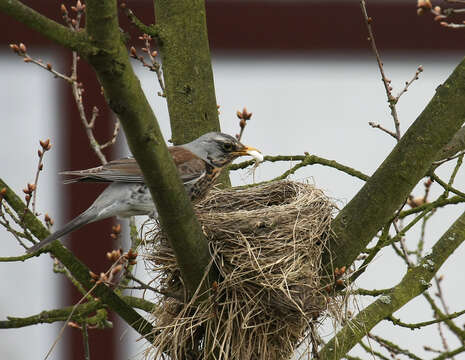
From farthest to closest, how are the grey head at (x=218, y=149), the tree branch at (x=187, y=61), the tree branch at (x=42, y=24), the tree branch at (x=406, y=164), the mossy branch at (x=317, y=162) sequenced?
the tree branch at (x=187, y=61) < the grey head at (x=218, y=149) < the mossy branch at (x=317, y=162) < the tree branch at (x=406, y=164) < the tree branch at (x=42, y=24)

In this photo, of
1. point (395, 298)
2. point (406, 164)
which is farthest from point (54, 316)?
point (406, 164)

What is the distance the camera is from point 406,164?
120 inches

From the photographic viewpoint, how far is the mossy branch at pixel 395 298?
3.41m

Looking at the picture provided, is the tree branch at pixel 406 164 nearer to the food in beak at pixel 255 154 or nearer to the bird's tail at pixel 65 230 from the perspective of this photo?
the food in beak at pixel 255 154

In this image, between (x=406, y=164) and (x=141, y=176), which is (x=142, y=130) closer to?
(x=406, y=164)

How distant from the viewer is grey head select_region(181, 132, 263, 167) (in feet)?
13.4

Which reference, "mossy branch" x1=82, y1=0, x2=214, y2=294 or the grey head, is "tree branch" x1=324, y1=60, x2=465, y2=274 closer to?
"mossy branch" x1=82, y1=0, x2=214, y2=294

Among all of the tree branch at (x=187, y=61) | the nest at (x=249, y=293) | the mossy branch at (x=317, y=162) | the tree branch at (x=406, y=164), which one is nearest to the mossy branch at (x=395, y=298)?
the nest at (x=249, y=293)

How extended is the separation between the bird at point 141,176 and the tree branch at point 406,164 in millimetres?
920

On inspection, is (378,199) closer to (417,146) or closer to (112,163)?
(417,146)

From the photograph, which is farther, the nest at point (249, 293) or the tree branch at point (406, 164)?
the nest at point (249, 293)

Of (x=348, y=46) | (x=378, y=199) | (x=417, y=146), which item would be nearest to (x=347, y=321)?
(x=378, y=199)

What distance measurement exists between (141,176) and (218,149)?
20.6 inches

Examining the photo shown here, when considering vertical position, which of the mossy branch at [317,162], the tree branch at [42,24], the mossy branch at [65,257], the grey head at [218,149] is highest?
the tree branch at [42,24]
